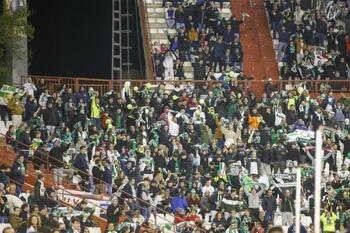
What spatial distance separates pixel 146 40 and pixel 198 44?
2.41 metres

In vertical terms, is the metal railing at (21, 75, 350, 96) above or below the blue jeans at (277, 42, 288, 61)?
below

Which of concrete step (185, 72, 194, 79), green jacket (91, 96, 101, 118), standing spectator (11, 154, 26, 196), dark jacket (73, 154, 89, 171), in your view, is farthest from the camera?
concrete step (185, 72, 194, 79)

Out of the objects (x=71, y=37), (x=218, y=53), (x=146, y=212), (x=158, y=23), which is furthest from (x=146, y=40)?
(x=146, y=212)

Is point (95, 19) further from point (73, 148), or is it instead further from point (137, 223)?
point (137, 223)

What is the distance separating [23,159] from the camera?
30.3m

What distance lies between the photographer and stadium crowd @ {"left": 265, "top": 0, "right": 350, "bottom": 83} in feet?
139

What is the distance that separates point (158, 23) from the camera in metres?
44.3

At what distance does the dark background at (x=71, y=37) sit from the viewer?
4612 centimetres

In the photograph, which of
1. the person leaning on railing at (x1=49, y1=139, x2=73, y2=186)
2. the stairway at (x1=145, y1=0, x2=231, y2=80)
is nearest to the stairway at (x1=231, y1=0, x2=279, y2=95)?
the stairway at (x1=145, y1=0, x2=231, y2=80)

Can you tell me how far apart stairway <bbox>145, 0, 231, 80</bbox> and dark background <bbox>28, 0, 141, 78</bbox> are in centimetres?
110

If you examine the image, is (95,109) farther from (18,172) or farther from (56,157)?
(18,172)

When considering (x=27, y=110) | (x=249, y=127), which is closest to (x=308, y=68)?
(x=249, y=127)

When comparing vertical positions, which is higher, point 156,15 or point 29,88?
point 156,15

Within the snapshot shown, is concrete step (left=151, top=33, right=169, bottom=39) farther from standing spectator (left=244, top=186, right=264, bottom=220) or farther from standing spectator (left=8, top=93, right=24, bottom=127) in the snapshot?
standing spectator (left=244, top=186, right=264, bottom=220)
